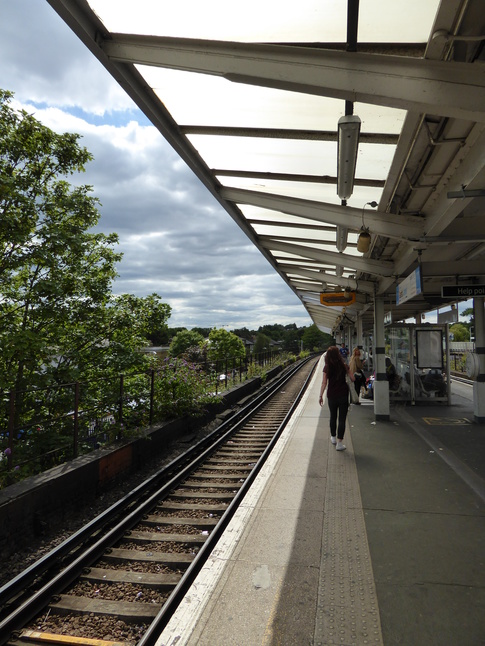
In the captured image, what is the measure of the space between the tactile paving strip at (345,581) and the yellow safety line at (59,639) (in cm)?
144

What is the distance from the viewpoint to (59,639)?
3.16m

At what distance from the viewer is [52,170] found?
25.8 feet

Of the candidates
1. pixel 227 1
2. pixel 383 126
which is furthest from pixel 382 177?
pixel 227 1

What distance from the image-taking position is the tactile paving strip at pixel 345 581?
2699 mm

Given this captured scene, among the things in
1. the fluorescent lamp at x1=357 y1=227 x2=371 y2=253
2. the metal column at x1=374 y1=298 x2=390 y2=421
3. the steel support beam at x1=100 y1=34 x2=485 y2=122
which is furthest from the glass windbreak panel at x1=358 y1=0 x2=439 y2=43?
the metal column at x1=374 y1=298 x2=390 y2=421

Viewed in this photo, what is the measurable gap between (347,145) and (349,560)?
3.59 meters

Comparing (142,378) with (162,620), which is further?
(142,378)

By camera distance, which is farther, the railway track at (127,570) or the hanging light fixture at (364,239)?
the hanging light fixture at (364,239)

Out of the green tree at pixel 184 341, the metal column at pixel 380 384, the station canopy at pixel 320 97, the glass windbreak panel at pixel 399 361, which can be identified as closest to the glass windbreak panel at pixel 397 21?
the station canopy at pixel 320 97

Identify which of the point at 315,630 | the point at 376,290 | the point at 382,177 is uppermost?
the point at 382,177

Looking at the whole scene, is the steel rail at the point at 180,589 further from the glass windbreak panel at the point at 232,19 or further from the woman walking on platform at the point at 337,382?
the glass windbreak panel at the point at 232,19

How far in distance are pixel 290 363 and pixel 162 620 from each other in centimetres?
3867

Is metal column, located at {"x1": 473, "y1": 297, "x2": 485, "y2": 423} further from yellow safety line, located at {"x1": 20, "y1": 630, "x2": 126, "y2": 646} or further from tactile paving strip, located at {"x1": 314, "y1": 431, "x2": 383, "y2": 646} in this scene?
yellow safety line, located at {"x1": 20, "y1": 630, "x2": 126, "y2": 646}

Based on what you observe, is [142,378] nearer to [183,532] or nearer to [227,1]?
[183,532]
